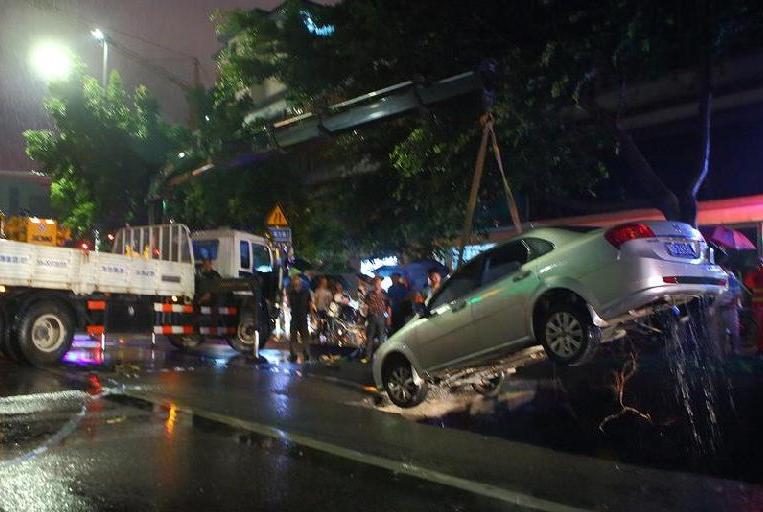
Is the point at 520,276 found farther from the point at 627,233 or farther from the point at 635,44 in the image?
the point at 635,44

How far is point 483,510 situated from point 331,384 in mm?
6351

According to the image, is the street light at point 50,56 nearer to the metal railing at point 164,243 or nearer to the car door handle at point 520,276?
the metal railing at point 164,243

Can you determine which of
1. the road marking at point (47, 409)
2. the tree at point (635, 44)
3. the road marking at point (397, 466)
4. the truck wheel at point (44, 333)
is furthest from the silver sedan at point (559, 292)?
the truck wheel at point (44, 333)

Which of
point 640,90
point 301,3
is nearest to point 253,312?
point 301,3

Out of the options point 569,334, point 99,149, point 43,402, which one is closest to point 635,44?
point 569,334

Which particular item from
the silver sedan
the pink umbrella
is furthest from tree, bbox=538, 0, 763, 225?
the silver sedan

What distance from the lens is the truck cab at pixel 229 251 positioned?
1578cm

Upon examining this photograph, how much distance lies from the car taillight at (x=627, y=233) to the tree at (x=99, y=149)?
1939 centimetres

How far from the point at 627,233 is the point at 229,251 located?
10699mm

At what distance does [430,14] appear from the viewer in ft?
37.5

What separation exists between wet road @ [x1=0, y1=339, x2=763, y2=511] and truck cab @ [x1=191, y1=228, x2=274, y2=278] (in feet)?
16.9

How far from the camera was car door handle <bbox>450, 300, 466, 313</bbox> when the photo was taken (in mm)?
8086

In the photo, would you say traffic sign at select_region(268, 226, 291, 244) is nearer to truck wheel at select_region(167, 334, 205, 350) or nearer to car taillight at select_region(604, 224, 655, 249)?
truck wheel at select_region(167, 334, 205, 350)

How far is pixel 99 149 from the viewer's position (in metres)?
23.3
